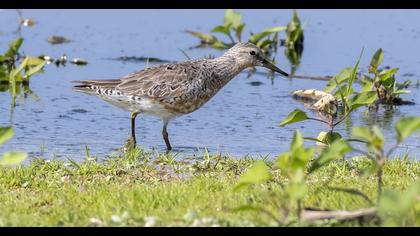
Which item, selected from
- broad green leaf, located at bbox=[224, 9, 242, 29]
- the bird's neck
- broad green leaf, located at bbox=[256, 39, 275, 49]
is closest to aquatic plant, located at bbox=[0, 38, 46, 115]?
the bird's neck

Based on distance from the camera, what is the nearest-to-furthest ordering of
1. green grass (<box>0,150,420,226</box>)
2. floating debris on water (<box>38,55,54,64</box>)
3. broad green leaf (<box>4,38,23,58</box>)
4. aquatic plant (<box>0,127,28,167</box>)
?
aquatic plant (<box>0,127,28,167</box>) < green grass (<box>0,150,420,226</box>) < broad green leaf (<box>4,38,23,58</box>) < floating debris on water (<box>38,55,54,64</box>)

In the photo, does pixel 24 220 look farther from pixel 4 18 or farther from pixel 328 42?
pixel 4 18

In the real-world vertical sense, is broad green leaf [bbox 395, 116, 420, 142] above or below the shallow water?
above

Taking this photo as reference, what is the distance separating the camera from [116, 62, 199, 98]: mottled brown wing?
10.3m

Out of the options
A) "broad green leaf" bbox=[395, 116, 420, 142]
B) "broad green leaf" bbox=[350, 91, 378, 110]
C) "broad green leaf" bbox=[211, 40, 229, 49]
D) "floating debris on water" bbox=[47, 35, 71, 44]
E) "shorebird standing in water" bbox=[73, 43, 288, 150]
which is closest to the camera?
"broad green leaf" bbox=[395, 116, 420, 142]

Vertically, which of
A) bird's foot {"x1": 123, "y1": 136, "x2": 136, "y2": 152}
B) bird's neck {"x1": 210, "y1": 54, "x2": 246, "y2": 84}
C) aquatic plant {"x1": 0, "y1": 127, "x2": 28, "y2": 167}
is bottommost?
bird's foot {"x1": 123, "y1": 136, "x2": 136, "y2": 152}

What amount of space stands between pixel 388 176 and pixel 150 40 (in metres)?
8.22

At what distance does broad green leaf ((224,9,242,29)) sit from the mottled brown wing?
3.38 m

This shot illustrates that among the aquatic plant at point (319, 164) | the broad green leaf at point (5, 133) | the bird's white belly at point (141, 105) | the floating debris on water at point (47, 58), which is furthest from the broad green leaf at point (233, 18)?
the broad green leaf at point (5, 133)

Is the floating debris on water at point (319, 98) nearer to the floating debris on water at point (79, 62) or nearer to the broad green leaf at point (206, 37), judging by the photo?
the broad green leaf at point (206, 37)

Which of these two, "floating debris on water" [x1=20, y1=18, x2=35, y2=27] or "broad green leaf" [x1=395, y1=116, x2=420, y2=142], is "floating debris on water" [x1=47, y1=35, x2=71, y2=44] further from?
"broad green leaf" [x1=395, y1=116, x2=420, y2=142]

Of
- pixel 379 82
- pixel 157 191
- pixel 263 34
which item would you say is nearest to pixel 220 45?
pixel 263 34

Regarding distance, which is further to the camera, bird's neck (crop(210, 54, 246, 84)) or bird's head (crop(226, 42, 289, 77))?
bird's head (crop(226, 42, 289, 77))
